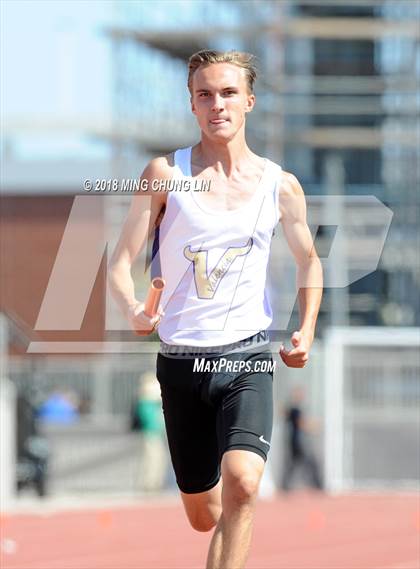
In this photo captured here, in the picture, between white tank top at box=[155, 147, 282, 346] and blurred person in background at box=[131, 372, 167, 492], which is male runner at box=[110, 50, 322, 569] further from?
blurred person in background at box=[131, 372, 167, 492]

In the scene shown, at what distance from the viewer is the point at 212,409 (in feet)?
21.8

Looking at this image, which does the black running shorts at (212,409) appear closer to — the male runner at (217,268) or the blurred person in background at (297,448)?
the male runner at (217,268)

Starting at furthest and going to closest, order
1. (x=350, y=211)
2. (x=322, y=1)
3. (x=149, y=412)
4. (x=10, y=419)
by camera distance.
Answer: (x=322, y=1)
(x=350, y=211)
(x=149, y=412)
(x=10, y=419)

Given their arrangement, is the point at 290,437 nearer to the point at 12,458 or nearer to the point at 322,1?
the point at 12,458

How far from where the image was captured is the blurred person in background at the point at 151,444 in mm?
19609

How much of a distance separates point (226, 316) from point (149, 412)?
44.3ft

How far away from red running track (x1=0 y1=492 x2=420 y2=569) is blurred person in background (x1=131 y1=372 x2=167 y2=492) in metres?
0.91

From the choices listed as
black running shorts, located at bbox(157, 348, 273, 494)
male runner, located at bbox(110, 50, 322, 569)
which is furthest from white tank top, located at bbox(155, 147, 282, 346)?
black running shorts, located at bbox(157, 348, 273, 494)

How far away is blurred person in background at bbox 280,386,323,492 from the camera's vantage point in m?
19.4

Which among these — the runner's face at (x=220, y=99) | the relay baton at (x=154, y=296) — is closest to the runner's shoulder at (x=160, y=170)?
the runner's face at (x=220, y=99)

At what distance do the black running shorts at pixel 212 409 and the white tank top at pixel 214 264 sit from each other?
12cm

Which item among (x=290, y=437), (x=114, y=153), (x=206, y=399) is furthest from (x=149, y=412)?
(x=114, y=153)

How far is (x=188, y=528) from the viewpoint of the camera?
15.0 m

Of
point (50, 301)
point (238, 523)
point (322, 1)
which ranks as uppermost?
point (238, 523)
